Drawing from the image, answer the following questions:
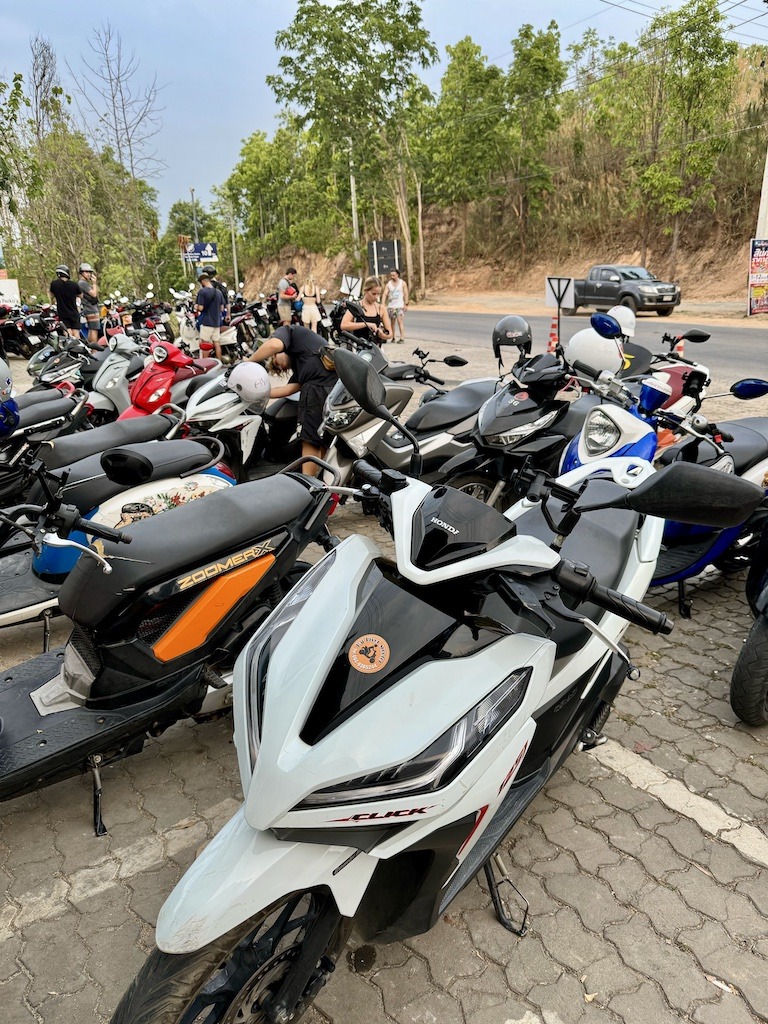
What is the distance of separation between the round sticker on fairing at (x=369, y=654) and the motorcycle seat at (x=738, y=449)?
8.63 feet

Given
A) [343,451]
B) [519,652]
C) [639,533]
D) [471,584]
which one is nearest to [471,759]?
[519,652]

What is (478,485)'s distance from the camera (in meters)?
Result: 4.91

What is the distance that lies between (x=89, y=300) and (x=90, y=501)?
12.1 meters

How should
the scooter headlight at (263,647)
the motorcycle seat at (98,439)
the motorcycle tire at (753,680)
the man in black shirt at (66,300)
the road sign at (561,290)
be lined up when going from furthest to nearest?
the man in black shirt at (66,300), the road sign at (561,290), the motorcycle seat at (98,439), the motorcycle tire at (753,680), the scooter headlight at (263,647)

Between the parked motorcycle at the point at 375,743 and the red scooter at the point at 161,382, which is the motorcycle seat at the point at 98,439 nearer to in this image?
the red scooter at the point at 161,382

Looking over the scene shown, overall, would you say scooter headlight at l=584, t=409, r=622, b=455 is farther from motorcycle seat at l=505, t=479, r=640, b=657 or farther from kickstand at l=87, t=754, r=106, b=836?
kickstand at l=87, t=754, r=106, b=836

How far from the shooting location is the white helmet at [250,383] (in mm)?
5117

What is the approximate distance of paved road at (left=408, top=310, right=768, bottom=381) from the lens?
41.2 ft

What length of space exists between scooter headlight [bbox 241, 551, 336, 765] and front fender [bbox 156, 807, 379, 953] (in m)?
0.19

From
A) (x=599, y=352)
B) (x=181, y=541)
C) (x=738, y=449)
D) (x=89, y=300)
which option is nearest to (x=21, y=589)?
(x=181, y=541)

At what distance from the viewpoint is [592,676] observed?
232 centimetres

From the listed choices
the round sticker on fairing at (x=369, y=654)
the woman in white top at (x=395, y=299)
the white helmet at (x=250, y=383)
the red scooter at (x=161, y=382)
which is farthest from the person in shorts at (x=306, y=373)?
the woman in white top at (x=395, y=299)

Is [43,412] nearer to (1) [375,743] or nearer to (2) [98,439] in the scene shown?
(2) [98,439]

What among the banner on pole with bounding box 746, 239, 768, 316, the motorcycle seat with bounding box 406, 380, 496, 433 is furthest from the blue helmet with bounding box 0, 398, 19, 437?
the banner on pole with bounding box 746, 239, 768, 316
